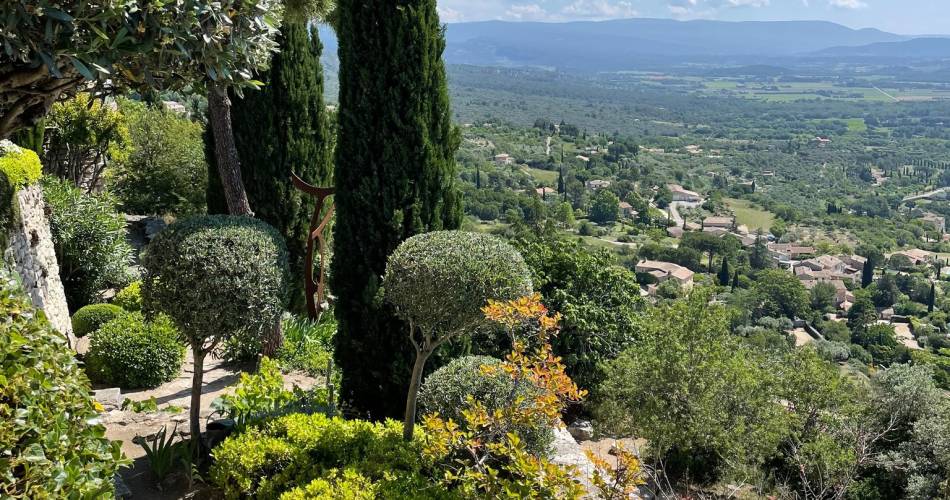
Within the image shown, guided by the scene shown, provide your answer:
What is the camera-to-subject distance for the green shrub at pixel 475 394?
15.5 feet

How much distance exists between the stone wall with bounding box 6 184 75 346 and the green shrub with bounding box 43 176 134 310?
1569 mm

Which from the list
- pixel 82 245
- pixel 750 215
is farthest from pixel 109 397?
pixel 750 215

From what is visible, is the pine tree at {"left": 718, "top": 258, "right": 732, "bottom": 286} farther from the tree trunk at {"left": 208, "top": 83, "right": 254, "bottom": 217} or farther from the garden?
the tree trunk at {"left": 208, "top": 83, "right": 254, "bottom": 217}

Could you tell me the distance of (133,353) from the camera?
22.7 ft

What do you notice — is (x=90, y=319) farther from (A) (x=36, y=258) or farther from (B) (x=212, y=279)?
(B) (x=212, y=279)

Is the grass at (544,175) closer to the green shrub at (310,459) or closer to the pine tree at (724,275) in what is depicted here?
the pine tree at (724,275)

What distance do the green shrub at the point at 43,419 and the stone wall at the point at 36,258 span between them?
4.65m

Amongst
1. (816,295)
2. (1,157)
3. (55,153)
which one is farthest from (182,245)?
(816,295)

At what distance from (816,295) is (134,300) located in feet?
157

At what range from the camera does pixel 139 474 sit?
16.7 ft

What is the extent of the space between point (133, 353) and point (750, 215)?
83.3m

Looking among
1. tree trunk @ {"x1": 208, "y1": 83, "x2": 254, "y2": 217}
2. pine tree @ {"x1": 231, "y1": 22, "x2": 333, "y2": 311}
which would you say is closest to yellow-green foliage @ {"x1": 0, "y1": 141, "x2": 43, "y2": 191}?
tree trunk @ {"x1": 208, "y1": 83, "x2": 254, "y2": 217}

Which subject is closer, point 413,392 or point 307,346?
point 413,392

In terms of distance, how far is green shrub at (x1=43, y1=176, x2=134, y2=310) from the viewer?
888 centimetres
